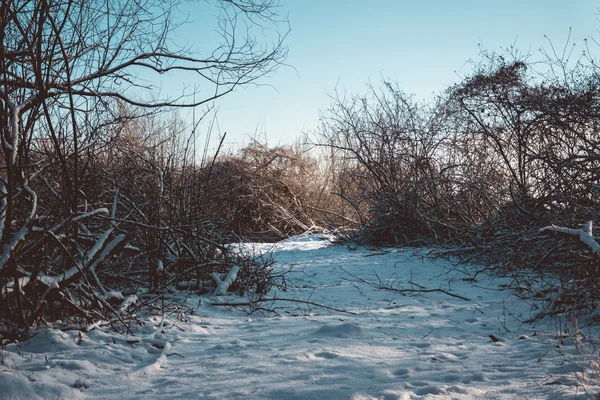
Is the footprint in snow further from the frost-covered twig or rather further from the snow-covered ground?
the frost-covered twig

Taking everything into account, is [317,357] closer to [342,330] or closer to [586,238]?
[342,330]

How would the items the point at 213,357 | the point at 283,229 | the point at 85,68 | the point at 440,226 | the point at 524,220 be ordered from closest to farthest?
1. the point at 213,357
2. the point at 85,68
3. the point at 524,220
4. the point at 440,226
5. the point at 283,229

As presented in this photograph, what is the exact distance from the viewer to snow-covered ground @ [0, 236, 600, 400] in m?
2.46

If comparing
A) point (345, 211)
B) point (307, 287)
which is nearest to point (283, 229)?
point (345, 211)

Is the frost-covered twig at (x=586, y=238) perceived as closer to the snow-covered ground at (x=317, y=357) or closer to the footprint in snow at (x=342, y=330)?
the snow-covered ground at (x=317, y=357)

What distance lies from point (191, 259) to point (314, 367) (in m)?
2.75

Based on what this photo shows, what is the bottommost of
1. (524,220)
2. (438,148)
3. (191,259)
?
(191,259)

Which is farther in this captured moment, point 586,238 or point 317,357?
point 586,238

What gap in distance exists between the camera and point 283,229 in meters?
13.3

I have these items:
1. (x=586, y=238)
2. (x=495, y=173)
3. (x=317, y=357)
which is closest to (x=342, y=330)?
(x=317, y=357)

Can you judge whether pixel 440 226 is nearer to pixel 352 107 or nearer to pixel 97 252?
pixel 352 107

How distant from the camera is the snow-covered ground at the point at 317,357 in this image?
8.08 feet

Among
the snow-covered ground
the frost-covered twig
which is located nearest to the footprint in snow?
the snow-covered ground

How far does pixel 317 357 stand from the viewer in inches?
121
